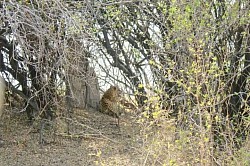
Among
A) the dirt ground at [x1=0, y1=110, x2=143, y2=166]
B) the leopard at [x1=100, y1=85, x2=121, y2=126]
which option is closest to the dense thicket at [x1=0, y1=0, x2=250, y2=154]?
the dirt ground at [x1=0, y1=110, x2=143, y2=166]

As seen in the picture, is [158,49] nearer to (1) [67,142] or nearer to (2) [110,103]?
(1) [67,142]

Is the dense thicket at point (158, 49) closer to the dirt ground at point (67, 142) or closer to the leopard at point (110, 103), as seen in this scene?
the dirt ground at point (67, 142)

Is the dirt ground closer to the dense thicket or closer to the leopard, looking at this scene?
the leopard

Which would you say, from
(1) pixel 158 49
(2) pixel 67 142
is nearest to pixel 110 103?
(2) pixel 67 142

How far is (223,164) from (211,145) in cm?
25

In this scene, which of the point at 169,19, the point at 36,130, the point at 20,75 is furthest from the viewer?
the point at 36,130

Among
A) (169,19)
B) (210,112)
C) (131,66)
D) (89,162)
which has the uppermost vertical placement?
(169,19)

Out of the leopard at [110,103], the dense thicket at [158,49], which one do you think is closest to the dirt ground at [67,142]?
the leopard at [110,103]

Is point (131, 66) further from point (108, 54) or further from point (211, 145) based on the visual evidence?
point (211, 145)

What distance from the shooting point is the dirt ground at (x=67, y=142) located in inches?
250

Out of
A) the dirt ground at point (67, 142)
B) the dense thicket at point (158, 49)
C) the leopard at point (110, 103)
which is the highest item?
the dense thicket at point (158, 49)

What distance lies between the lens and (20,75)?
6852 millimetres

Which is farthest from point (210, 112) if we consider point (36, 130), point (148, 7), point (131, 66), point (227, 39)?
point (36, 130)

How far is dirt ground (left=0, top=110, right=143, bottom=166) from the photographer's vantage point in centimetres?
634
